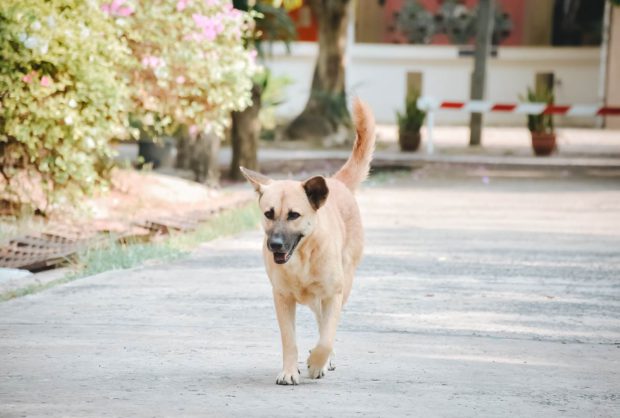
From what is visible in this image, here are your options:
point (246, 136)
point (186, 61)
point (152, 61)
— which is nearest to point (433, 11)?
point (246, 136)

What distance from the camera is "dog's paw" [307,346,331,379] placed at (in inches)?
227

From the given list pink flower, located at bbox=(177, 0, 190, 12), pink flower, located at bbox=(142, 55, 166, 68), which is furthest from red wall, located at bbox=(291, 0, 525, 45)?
pink flower, located at bbox=(142, 55, 166, 68)

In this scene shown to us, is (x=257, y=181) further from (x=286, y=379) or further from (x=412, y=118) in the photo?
(x=412, y=118)

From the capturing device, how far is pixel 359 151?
7.29 m

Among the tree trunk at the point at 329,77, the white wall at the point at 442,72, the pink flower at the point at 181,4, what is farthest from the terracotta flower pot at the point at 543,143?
the white wall at the point at 442,72

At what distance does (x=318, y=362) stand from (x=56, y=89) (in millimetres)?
5891

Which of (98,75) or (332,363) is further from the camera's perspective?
(98,75)

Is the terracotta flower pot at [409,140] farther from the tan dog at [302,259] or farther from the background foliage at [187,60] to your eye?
the tan dog at [302,259]

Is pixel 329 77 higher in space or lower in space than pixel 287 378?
lower

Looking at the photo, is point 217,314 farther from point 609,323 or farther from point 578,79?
point 578,79

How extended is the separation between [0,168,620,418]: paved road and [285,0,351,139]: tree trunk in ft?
46.1

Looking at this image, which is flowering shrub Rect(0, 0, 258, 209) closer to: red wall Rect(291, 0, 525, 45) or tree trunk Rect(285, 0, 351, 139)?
tree trunk Rect(285, 0, 351, 139)

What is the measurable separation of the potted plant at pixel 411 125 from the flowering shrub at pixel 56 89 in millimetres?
11712

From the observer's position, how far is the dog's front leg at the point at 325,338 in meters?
5.78
